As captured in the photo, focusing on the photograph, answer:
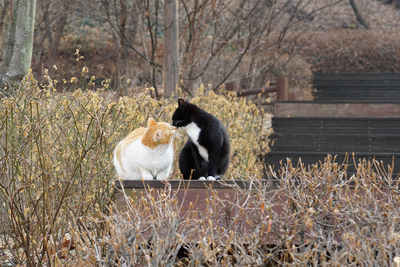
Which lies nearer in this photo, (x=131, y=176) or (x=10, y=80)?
(x=131, y=176)

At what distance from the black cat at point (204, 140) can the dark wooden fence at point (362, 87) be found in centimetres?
1351

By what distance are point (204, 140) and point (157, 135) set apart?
0.62 metres

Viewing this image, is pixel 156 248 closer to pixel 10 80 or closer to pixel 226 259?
pixel 226 259

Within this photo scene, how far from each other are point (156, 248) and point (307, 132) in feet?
26.3

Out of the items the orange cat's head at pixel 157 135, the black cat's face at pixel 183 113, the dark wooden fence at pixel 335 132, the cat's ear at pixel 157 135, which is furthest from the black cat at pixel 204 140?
the dark wooden fence at pixel 335 132

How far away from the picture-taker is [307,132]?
11086 millimetres

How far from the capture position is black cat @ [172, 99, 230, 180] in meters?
5.18

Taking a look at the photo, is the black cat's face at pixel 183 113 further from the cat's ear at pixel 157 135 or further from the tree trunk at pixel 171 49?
the tree trunk at pixel 171 49

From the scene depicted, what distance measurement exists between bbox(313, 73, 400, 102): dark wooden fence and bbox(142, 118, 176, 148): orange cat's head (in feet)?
46.6

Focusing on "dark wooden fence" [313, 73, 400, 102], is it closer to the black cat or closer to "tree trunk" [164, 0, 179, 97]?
"tree trunk" [164, 0, 179, 97]

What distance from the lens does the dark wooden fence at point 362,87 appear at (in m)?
18.5

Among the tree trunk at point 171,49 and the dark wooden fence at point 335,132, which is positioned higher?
the tree trunk at point 171,49

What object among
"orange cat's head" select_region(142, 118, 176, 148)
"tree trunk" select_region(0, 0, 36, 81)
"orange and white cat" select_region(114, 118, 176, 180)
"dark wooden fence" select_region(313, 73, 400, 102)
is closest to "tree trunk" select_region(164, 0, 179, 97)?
"tree trunk" select_region(0, 0, 36, 81)

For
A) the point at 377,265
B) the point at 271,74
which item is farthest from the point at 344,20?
the point at 377,265
